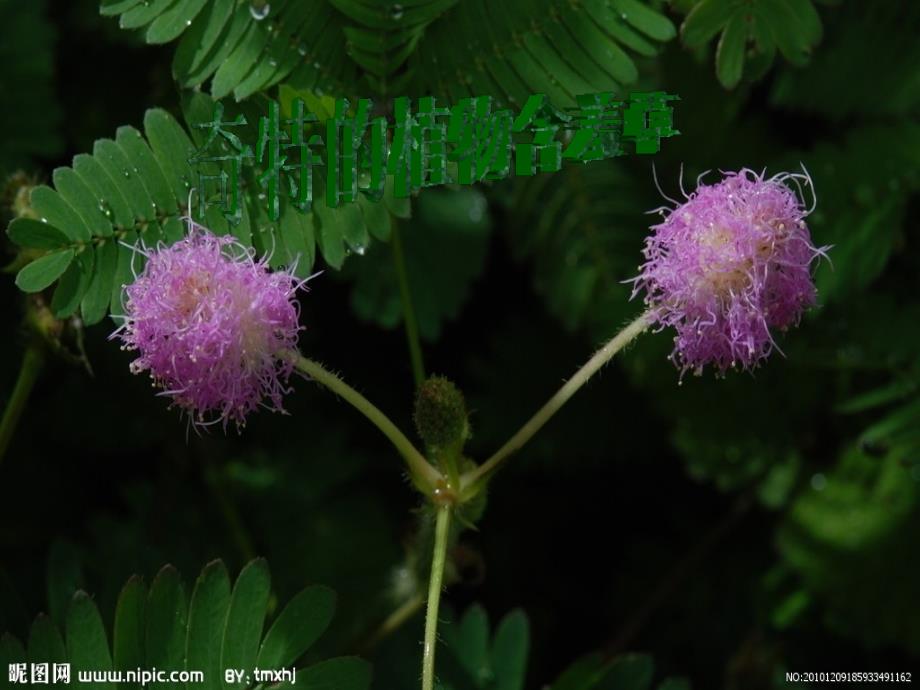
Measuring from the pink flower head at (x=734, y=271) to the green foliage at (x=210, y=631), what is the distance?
0.67m

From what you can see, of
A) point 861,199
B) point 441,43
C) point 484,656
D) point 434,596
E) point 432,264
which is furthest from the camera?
point 432,264

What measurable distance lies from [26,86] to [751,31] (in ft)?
5.18

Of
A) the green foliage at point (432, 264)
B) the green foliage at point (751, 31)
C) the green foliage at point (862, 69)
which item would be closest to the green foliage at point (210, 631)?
the green foliage at point (432, 264)

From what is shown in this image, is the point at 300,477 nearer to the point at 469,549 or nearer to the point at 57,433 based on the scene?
the point at 57,433

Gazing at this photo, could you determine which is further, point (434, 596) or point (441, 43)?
point (441, 43)

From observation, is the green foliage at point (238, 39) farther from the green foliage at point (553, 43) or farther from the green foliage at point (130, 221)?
the green foliage at point (553, 43)

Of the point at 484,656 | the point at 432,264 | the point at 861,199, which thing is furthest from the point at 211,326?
the point at 861,199

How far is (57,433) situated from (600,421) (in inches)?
54.7

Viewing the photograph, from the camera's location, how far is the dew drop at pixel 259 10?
1.75 metres

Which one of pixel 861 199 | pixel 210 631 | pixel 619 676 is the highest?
pixel 861 199

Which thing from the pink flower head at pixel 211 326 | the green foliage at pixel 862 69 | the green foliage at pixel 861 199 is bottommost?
the pink flower head at pixel 211 326

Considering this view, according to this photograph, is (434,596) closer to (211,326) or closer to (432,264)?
(211,326)

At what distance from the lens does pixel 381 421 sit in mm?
1642

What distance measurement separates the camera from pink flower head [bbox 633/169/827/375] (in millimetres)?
1504
